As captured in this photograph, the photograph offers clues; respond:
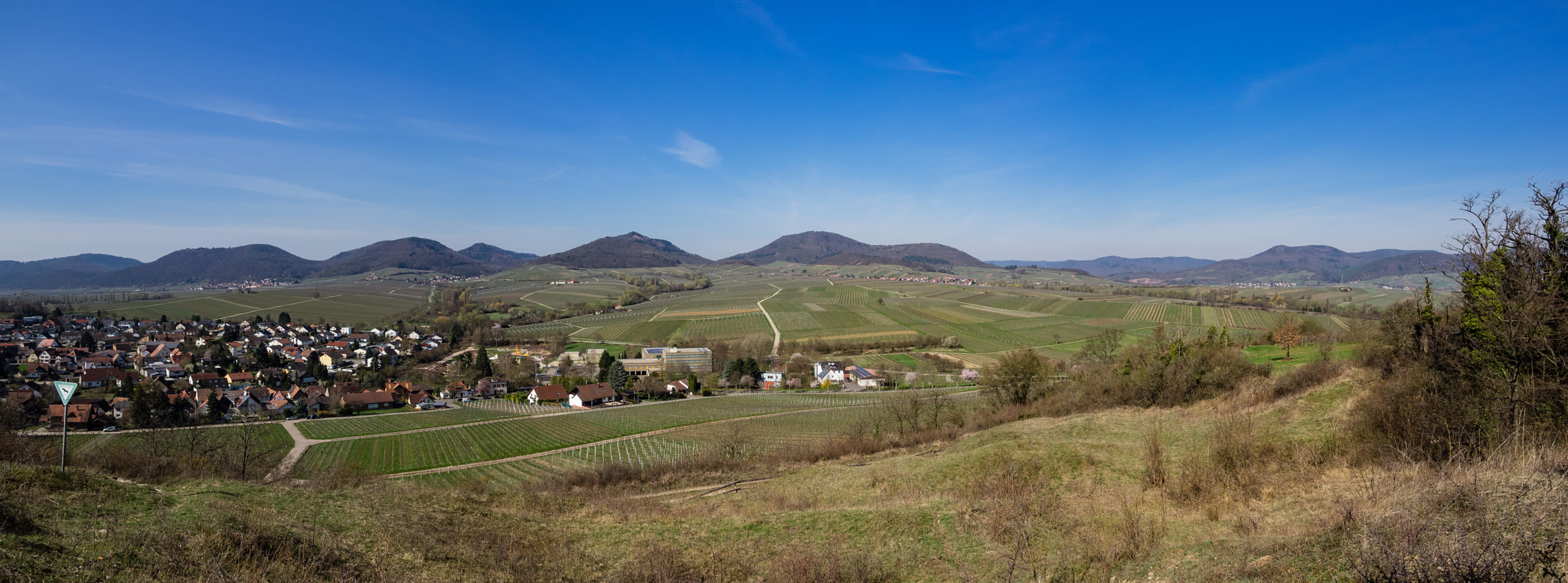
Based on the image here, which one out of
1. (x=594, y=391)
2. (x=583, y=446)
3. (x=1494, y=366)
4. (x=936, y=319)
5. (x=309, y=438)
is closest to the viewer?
(x=1494, y=366)

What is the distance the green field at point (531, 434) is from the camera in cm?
3447

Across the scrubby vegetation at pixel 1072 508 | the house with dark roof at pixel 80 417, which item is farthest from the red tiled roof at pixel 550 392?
the scrubby vegetation at pixel 1072 508

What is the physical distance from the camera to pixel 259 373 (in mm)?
63125

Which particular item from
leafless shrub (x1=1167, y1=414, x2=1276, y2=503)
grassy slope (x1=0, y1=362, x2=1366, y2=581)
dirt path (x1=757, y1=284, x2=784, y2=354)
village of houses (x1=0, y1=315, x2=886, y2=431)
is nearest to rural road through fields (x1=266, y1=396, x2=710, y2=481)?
village of houses (x1=0, y1=315, x2=886, y2=431)

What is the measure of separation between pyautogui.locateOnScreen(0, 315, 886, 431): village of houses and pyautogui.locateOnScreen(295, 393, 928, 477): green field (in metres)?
8.43

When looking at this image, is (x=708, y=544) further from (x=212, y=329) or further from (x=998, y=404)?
(x=212, y=329)

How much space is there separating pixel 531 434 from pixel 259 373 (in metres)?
45.9

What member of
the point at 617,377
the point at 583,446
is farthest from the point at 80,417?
the point at 617,377

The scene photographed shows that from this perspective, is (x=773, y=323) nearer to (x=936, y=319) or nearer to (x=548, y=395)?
(x=936, y=319)

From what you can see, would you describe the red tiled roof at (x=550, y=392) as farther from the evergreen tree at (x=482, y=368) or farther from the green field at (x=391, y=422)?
the evergreen tree at (x=482, y=368)

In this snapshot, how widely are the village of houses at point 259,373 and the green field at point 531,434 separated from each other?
8430 mm

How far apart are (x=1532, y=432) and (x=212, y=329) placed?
12860cm

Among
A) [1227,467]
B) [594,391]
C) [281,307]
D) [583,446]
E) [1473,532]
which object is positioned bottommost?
[594,391]

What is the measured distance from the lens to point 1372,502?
693 centimetres
